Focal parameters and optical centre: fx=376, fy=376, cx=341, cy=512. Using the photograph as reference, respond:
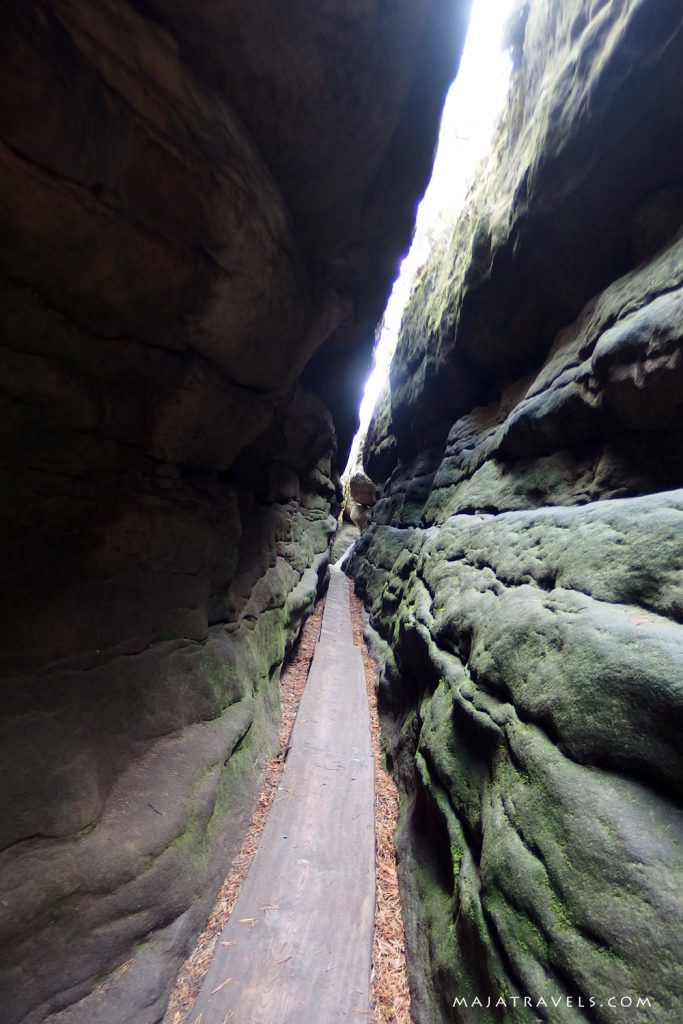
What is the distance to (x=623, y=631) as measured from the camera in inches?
120

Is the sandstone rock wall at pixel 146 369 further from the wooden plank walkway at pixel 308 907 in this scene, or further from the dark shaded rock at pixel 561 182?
the dark shaded rock at pixel 561 182

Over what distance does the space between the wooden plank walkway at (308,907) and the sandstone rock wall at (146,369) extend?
0.44 meters

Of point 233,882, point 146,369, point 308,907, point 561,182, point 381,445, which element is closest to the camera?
point 308,907

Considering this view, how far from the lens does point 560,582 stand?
13.5 feet

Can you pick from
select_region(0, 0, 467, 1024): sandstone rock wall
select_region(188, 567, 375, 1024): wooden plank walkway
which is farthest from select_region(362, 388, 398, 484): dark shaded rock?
select_region(188, 567, 375, 1024): wooden plank walkway

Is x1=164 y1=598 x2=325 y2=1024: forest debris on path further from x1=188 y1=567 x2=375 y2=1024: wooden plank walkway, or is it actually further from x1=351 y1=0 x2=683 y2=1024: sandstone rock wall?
x1=351 y1=0 x2=683 y2=1024: sandstone rock wall

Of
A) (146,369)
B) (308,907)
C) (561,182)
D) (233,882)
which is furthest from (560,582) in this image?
(561,182)

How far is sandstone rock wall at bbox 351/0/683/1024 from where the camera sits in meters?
2.44

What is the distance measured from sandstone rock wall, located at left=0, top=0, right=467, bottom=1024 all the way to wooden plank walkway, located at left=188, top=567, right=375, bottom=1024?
17.1 inches

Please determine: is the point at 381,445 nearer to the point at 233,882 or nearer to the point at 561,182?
the point at 561,182

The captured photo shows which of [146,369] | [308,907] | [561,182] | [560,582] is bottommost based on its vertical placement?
[308,907]

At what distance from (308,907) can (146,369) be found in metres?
6.28

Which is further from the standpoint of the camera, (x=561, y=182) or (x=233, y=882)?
(x=561, y=182)

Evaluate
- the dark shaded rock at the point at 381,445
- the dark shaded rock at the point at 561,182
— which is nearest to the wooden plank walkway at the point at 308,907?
the dark shaded rock at the point at 561,182
